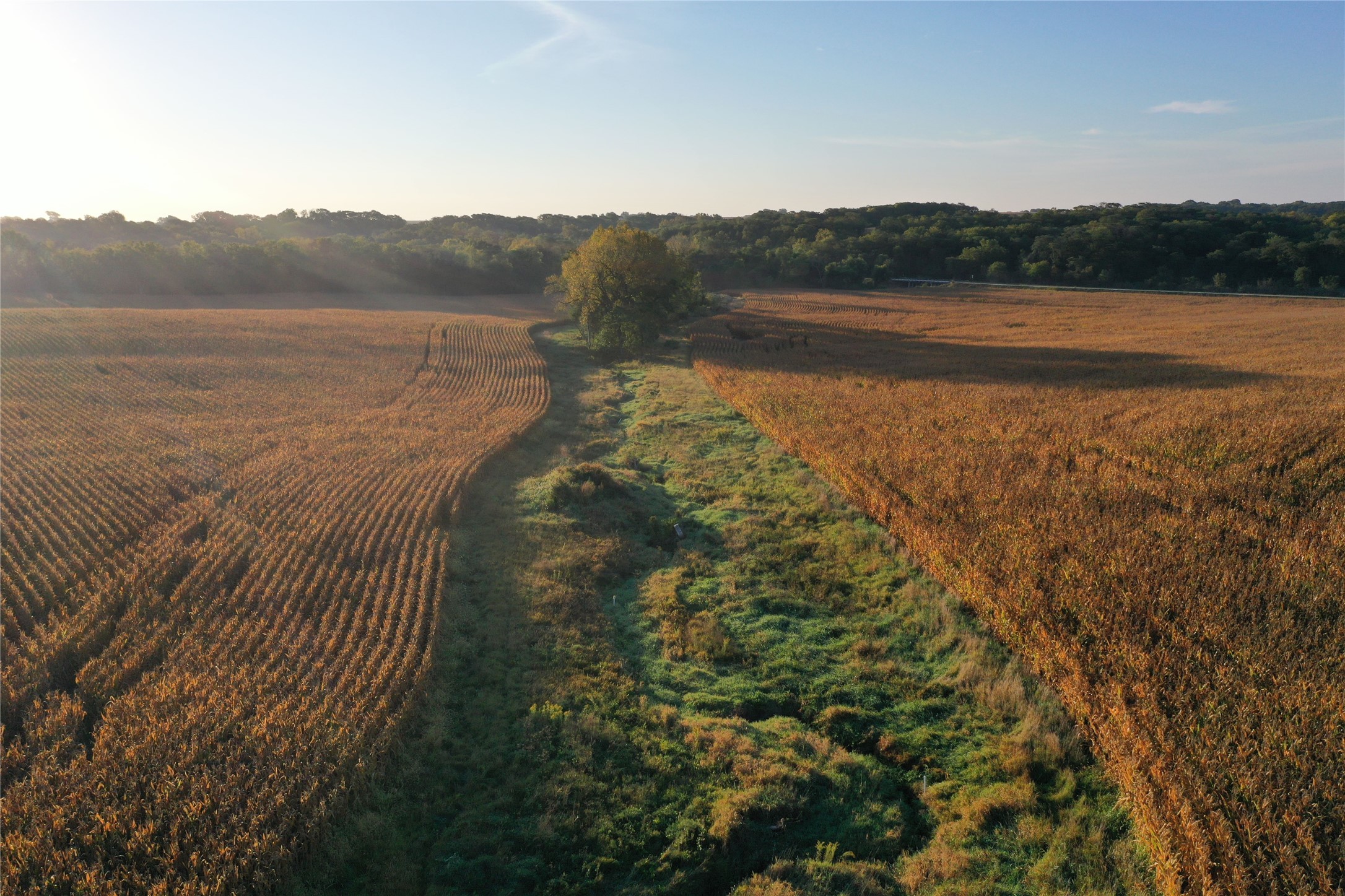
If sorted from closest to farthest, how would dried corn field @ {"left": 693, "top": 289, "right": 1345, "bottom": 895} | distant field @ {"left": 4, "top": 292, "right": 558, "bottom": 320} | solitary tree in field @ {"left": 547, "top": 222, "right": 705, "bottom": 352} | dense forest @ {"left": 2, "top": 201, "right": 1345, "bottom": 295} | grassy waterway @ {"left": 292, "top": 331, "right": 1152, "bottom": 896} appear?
1. dried corn field @ {"left": 693, "top": 289, "right": 1345, "bottom": 895}
2. grassy waterway @ {"left": 292, "top": 331, "right": 1152, "bottom": 896}
3. solitary tree in field @ {"left": 547, "top": 222, "right": 705, "bottom": 352}
4. distant field @ {"left": 4, "top": 292, "right": 558, "bottom": 320}
5. dense forest @ {"left": 2, "top": 201, "right": 1345, "bottom": 295}

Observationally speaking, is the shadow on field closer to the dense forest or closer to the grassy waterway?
the grassy waterway

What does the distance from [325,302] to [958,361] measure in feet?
197

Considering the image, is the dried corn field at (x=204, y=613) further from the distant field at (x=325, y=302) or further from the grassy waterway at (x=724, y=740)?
the distant field at (x=325, y=302)

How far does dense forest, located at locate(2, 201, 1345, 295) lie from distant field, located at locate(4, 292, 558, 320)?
6.12 feet

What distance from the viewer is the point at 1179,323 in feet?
147

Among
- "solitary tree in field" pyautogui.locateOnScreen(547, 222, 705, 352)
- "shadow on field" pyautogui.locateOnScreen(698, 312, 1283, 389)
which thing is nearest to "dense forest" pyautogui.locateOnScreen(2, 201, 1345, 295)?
"solitary tree in field" pyautogui.locateOnScreen(547, 222, 705, 352)

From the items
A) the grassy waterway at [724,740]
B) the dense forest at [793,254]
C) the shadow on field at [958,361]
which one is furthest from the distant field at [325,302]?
the grassy waterway at [724,740]

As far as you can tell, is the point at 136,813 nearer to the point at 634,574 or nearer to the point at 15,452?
the point at 634,574

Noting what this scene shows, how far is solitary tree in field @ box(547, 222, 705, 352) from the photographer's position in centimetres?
4519

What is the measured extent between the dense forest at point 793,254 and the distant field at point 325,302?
1.87 metres

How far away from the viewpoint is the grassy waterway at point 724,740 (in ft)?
24.9

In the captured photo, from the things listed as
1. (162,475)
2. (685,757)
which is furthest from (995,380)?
A: (162,475)

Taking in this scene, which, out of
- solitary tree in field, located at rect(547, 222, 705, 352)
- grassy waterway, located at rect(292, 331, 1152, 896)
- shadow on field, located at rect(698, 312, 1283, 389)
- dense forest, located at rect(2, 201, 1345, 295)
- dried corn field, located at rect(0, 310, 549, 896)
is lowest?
grassy waterway, located at rect(292, 331, 1152, 896)

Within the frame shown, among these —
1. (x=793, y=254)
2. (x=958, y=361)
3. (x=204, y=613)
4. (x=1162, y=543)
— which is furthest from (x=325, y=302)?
(x=1162, y=543)
